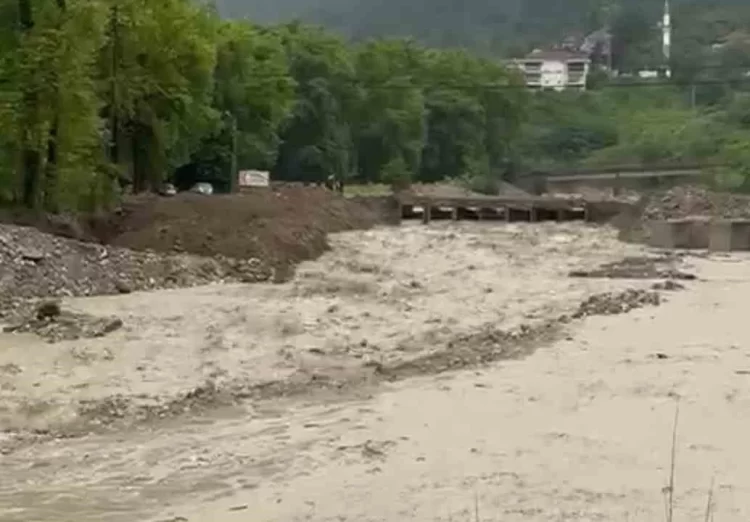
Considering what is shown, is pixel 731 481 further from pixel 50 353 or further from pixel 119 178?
pixel 119 178

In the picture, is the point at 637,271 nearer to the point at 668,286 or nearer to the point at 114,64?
the point at 668,286

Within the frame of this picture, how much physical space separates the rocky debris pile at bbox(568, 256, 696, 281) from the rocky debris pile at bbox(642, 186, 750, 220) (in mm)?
19917

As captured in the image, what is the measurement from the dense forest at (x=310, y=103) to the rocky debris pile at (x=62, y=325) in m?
15.2

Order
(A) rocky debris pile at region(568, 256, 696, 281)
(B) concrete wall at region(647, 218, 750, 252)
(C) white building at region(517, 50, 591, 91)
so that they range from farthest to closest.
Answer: (C) white building at region(517, 50, 591, 91) < (B) concrete wall at region(647, 218, 750, 252) < (A) rocky debris pile at region(568, 256, 696, 281)

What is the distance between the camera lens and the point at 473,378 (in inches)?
869

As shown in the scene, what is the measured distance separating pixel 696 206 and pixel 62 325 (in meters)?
49.3

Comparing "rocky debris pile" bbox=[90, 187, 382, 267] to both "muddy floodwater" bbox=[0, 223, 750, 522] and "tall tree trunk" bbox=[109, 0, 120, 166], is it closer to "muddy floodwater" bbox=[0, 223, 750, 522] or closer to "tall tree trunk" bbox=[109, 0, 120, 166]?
"tall tree trunk" bbox=[109, 0, 120, 166]

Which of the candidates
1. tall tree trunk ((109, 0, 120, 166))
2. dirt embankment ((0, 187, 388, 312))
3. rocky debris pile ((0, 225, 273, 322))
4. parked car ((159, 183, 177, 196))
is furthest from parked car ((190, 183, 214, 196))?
rocky debris pile ((0, 225, 273, 322))

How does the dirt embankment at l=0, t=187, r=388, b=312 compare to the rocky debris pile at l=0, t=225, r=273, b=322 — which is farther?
the dirt embankment at l=0, t=187, r=388, b=312

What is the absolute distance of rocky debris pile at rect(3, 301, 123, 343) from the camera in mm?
26067

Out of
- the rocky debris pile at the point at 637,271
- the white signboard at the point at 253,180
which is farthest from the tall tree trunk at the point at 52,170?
the white signboard at the point at 253,180

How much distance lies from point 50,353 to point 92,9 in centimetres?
2092

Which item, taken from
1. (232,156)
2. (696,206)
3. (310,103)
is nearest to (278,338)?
(232,156)

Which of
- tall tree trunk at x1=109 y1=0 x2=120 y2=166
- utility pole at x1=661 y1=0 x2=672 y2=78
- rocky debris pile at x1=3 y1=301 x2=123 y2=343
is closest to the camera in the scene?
rocky debris pile at x1=3 y1=301 x2=123 y2=343
